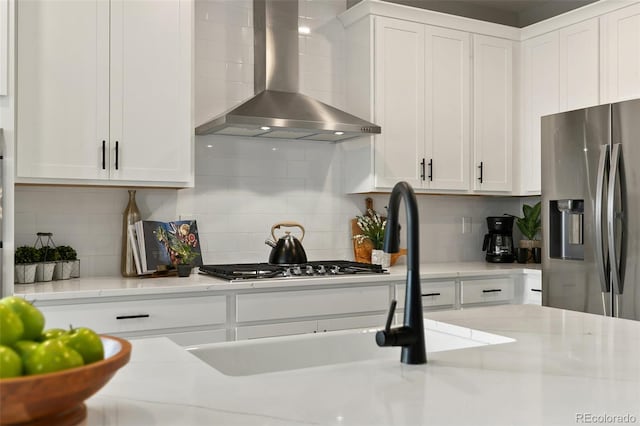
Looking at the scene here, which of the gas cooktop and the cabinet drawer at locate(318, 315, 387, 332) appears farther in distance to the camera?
the cabinet drawer at locate(318, 315, 387, 332)

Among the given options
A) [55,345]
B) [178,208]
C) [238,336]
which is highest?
[178,208]

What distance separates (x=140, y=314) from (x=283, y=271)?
78 centimetres

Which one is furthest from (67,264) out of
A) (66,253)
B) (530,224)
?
(530,224)

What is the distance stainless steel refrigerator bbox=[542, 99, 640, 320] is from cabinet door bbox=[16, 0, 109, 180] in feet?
8.26

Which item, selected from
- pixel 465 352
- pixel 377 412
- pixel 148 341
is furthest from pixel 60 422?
pixel 465 352

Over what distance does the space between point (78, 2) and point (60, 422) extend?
2620 mm

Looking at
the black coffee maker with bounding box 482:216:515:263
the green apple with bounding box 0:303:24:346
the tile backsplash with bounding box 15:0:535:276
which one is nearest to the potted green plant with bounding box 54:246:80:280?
the tile backsplash with bounding box 15:0:535:276

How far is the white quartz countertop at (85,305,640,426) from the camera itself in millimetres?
1087

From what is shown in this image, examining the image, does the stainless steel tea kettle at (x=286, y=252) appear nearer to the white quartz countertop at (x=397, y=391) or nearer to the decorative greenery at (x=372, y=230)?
the decorative greenery at (x=372, y=230)

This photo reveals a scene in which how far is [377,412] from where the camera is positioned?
43.7 inches

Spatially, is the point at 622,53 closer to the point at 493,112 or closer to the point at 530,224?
the point at 493,112

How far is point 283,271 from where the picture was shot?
3.39m

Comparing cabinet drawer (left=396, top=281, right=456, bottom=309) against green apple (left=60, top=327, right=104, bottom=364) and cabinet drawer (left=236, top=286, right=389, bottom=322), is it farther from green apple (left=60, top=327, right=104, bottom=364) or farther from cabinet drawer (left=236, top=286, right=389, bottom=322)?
green apple (left=60, top=327, right=104, bottom=364)

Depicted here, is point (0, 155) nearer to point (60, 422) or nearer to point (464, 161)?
point (60, 422)
